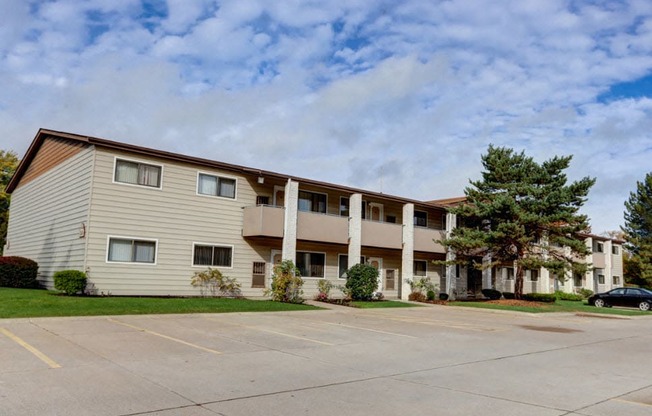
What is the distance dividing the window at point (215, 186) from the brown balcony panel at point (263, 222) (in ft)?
3.80

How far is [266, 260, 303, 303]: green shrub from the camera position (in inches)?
914

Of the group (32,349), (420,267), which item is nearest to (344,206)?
(420,267)

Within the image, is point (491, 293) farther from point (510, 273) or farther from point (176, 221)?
point (176, 221)

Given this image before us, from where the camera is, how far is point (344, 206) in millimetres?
28797

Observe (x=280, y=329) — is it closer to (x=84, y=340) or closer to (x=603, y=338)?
(x=84, y=340)

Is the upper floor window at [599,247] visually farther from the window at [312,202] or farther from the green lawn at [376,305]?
the window at [312,202]

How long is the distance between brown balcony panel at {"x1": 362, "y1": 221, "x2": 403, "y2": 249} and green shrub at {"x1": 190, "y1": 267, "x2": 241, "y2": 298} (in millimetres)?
7580

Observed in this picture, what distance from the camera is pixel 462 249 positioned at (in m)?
31.1

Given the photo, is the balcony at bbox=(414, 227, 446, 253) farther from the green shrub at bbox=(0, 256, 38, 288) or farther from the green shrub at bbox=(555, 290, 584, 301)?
the green shrub at bbox=(0, 256, 38, 288)

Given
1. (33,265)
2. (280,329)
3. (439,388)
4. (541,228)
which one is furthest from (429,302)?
(439,388)

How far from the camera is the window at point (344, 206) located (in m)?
28.6

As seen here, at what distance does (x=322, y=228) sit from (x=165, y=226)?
7677mm

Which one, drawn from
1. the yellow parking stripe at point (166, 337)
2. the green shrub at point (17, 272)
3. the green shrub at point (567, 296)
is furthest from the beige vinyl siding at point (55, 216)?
the green shrub at point (567, 296)

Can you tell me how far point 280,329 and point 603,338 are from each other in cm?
962
